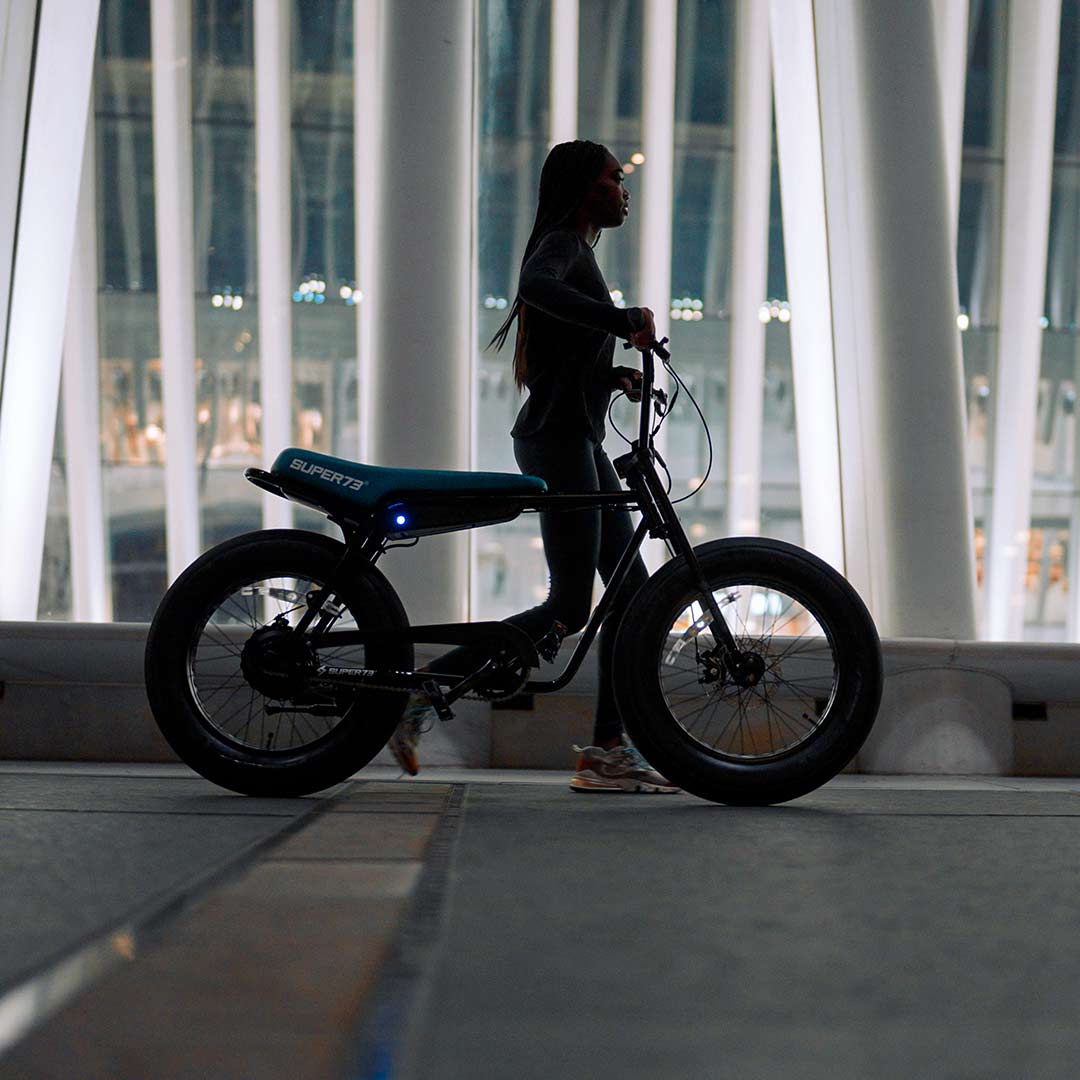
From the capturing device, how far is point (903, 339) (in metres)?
4.67

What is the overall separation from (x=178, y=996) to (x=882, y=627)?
13.2 ft

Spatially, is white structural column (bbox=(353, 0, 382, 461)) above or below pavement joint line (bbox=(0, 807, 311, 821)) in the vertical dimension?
above

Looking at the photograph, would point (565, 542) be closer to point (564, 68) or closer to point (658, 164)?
point (658, 164)

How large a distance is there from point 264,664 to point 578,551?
0.82 meters

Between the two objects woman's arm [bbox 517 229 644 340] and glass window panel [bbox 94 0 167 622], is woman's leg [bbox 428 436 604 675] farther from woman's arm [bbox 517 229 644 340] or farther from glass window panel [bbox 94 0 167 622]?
glass window panel [bbox 94 0 167 622]

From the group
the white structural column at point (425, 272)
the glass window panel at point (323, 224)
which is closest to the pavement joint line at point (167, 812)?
the white structural column at point (425, 272)

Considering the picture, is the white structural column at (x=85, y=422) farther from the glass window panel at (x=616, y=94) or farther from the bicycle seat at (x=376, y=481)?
the bicycle seat at (x=376, y=481)

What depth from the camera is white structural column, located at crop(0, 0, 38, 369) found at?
16.9ft

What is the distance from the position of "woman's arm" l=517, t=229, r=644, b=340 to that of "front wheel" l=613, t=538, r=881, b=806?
1.90ft

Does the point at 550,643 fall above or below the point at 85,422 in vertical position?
below

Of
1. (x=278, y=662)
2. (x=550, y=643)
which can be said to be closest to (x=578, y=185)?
(x=550, y=643)

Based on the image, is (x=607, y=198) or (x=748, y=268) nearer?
(x=607, y=198)

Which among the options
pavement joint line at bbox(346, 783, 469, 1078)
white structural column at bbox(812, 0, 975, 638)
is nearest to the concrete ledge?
white structural column at bbox(812, 0, 975, 638)

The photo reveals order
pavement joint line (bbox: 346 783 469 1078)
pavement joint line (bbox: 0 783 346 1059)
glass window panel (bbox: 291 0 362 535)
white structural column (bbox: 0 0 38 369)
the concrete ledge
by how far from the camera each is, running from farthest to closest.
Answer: glass window panel (bbox: 291 0 362 535) → white structural column (bbox: 0 0 38 369) → the concrete ledge → pavement joint line (bbox: 0 783 346 1059) → pavement joint line (bbox: 346 783 469 1078)
